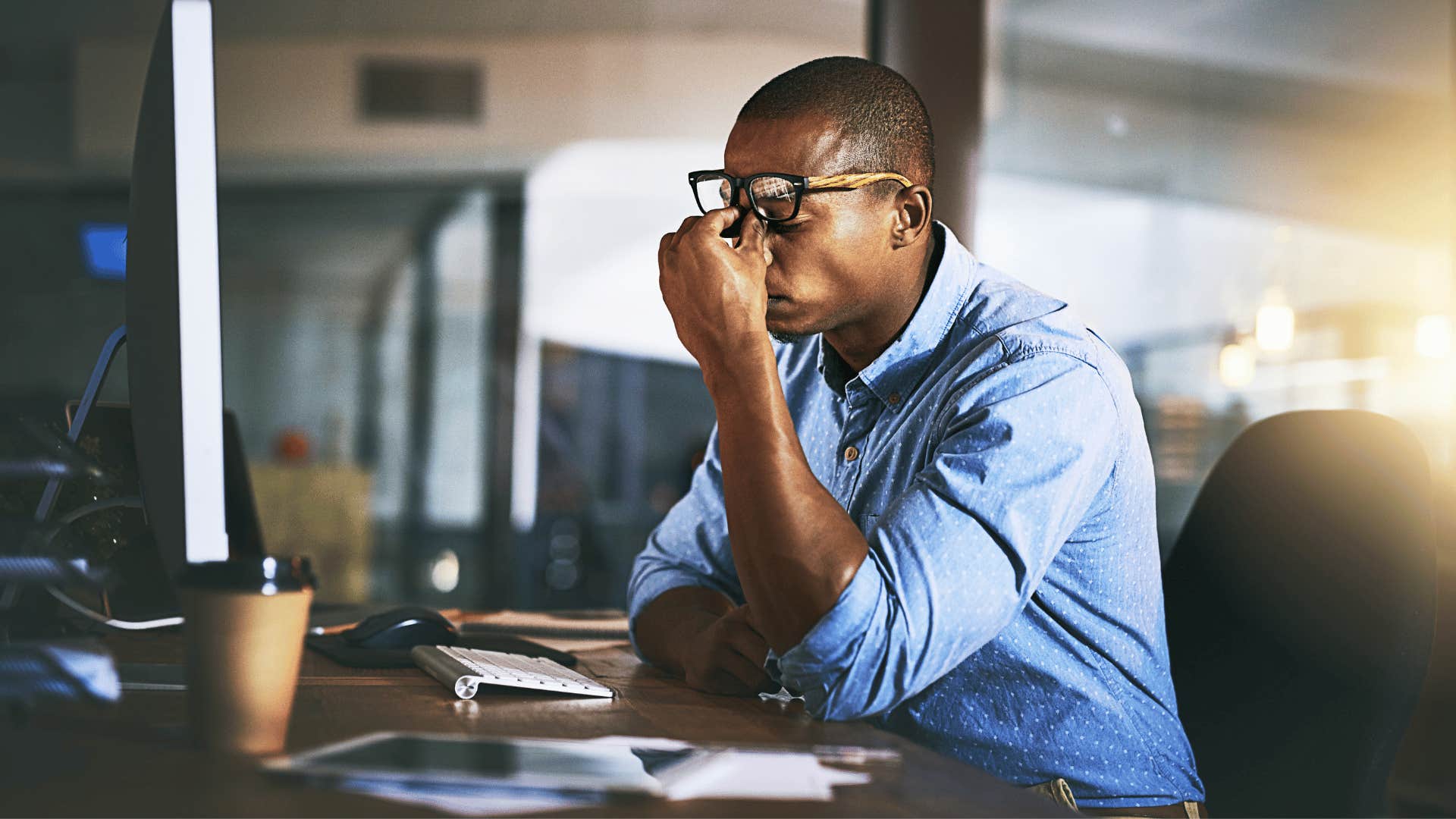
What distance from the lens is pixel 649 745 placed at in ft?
2.75

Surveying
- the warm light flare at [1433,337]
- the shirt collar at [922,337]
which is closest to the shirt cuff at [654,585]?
the shirt collar at [922,337]

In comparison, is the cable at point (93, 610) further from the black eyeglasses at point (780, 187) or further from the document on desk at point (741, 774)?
the black eyeglasses at point (780, 187)

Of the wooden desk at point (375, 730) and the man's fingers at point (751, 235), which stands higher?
the man's fingers at point (751, 235)

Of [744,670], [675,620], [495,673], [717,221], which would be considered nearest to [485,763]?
[495,673]

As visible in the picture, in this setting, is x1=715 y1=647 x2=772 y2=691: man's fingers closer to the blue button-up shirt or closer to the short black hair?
the blue button-up shirt

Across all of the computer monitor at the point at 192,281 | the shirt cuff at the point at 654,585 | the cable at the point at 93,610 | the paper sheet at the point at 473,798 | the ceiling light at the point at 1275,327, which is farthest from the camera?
the ceiling light at the point at 1275,327

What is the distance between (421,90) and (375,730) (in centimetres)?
449

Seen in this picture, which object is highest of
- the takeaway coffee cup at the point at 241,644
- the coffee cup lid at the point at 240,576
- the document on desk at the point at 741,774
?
the coffee cup lid at the point at 240,576

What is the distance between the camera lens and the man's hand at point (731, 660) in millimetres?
1143

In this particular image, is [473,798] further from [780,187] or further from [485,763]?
[780,187]

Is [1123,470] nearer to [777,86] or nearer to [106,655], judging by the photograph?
[777,86]

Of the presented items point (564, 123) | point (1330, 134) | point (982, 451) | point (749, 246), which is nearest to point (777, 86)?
point (749, 246)

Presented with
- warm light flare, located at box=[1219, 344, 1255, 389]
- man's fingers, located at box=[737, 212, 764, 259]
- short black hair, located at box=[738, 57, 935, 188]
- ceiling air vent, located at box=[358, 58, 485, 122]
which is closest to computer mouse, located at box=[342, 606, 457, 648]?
man's fingers, located at box=[737, 212, 764, 259]

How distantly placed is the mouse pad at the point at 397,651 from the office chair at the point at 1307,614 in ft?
2.46
